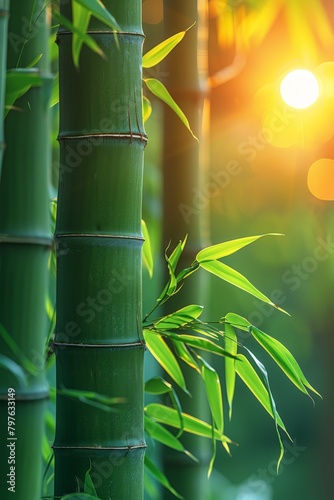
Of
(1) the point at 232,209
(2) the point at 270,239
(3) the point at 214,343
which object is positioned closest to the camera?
(3) the point at 214,343

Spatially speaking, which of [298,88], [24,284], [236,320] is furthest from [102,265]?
[298,88]

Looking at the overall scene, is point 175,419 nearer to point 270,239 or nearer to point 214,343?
point 214,343

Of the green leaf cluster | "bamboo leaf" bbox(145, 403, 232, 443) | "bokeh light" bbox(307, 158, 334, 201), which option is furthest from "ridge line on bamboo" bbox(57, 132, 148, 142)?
"bokeh light" bbox(307, 158, 334, 201)

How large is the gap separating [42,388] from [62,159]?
8.1 inches

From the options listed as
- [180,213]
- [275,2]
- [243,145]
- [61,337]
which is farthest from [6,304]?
[243,145]

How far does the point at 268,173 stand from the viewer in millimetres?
3082

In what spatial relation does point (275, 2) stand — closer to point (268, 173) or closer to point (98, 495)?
point (98, 495)

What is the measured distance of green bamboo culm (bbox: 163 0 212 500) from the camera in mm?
978

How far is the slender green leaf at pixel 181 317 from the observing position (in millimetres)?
762

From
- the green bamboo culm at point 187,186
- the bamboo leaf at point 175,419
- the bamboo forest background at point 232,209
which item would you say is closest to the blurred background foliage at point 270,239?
the bamboo forest background at point 232,209

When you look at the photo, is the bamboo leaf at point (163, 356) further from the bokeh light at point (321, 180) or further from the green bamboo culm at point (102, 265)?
the bokeh light at point (321, 180)

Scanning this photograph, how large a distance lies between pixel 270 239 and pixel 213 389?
8.29ft

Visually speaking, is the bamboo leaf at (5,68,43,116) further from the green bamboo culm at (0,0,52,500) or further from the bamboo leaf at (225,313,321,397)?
the bamboo leaf at (225,313,321,397)

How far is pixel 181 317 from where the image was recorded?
769mm
